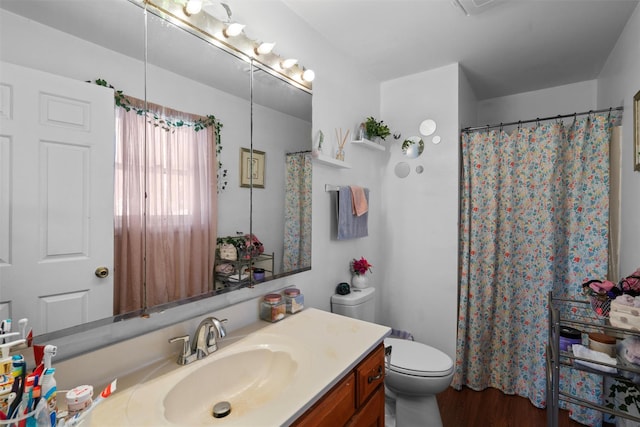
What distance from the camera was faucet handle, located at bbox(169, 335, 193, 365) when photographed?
1.06 metres

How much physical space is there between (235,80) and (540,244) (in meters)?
2.26

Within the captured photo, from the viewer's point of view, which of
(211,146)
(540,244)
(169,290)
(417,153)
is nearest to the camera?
(169,290)

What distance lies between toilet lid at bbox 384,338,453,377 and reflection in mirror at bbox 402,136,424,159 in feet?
4.73

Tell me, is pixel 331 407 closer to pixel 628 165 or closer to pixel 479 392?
pixel 479 392

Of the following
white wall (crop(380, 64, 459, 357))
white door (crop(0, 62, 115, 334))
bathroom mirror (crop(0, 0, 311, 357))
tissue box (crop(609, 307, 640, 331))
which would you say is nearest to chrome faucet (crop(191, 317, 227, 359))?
bathroom mirror (crop(0, 0, 311, 357))

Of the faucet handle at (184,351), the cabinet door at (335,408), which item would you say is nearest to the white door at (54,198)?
the faucet handle at (184,351)

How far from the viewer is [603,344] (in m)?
1.32

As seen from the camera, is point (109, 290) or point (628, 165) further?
point (628, 165)

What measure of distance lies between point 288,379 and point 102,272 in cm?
70

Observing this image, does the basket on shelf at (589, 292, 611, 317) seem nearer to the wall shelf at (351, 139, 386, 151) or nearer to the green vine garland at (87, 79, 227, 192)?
the wall shelf at (351, 139, 386, 151)

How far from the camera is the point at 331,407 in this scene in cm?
98

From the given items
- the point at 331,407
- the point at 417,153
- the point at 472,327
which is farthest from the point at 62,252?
the point at 472,327

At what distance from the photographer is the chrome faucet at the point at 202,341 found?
42.1 inches

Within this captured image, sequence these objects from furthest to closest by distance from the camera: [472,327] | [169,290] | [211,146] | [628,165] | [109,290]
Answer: [472,327], [628,165], [211,146], [169,290], [109,290]
